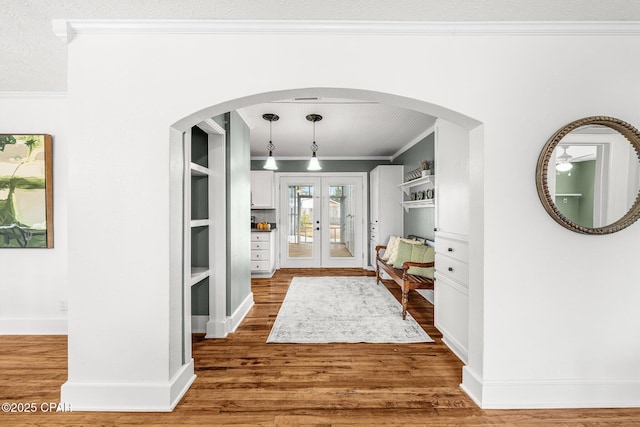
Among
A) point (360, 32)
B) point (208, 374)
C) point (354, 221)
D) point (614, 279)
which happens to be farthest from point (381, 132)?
point (208, 374)

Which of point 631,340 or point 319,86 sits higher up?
point 319,86

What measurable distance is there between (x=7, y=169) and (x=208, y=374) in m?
2.74

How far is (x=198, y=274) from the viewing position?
101 inches

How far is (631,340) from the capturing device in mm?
1789

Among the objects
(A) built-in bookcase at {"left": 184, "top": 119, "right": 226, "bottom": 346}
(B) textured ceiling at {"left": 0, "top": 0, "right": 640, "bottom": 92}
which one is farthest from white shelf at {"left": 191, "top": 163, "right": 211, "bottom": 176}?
(B) textured ceiling at {"left": 0, "top": 0, "right": 640, "bottom": 92}

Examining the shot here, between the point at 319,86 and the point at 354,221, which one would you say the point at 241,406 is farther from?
the point at 354,221

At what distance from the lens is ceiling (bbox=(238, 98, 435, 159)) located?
3.40 metres

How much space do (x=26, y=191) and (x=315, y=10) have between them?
3127mm

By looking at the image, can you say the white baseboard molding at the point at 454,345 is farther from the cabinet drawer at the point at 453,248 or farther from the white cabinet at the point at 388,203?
the white cabinet at the point at 388,203

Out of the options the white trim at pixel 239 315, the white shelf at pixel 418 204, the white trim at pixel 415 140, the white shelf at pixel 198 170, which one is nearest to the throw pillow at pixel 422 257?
the white shelf at pixel 418 204

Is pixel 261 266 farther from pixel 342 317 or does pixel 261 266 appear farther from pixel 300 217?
pixel 342 317

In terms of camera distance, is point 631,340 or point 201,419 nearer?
point 201,419

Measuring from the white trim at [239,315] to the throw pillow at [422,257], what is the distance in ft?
6.43

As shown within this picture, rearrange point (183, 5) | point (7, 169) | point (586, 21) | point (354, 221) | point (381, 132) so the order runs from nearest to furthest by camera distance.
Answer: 1. point (183, 5)
2. point (586, 21)
3. point (7, 169)
4. point (381, 132)
5. point (354, 221)
